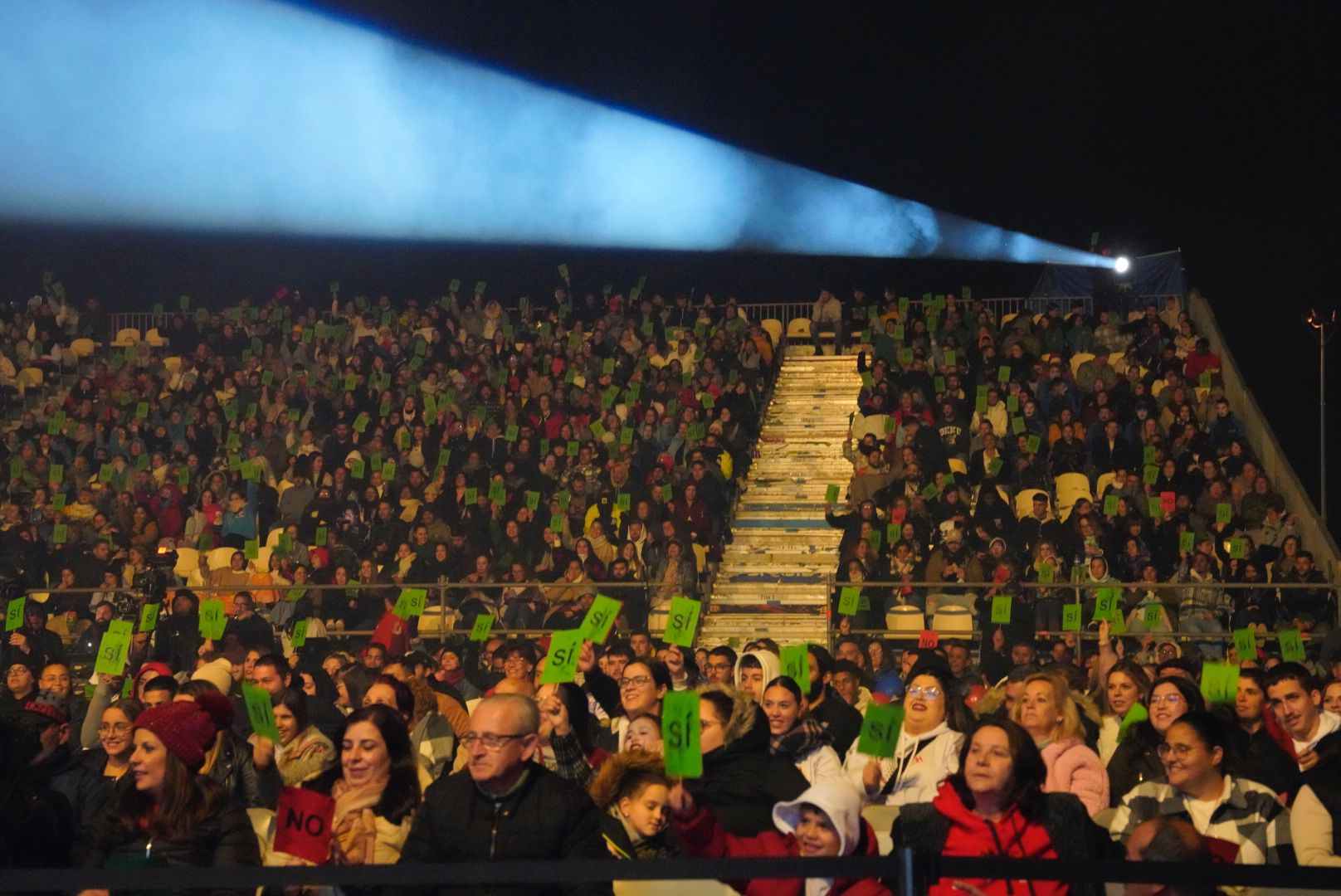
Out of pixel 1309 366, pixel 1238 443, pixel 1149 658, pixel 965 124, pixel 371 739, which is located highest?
pixel 965 124

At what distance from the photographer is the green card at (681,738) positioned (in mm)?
→ 5055

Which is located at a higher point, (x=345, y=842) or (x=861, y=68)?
(x=861, y=68)

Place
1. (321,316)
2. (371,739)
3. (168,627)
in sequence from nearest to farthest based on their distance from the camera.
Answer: (371,739) < (168,627) < (321,316)

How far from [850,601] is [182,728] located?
8851 mm

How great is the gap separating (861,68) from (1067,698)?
19.5 metres

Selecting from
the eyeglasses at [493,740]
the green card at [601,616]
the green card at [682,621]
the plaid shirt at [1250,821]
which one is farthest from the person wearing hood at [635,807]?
the green card at [682,621]

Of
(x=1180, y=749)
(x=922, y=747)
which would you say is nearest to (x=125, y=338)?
(x=922, y=747)

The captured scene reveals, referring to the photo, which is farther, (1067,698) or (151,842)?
(1067,698)

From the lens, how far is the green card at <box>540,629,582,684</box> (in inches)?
301

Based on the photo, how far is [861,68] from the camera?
24.7m

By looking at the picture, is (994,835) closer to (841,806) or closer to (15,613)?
(841,806)

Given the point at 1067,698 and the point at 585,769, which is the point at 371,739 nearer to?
the point at 585,769

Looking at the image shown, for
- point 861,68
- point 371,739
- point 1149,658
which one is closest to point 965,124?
point 861,68

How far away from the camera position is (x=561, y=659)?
775 centimetres
